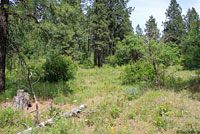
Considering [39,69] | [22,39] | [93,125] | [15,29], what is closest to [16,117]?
[93,125]

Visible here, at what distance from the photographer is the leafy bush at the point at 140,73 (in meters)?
8.48

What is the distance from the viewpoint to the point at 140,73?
8.70 metres

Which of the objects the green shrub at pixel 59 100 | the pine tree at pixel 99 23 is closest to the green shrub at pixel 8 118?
the green shrub at pixel 59 100

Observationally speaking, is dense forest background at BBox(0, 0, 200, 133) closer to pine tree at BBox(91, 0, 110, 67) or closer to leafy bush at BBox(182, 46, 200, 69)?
leafy bush at BBox(182, 46, 200, 69)

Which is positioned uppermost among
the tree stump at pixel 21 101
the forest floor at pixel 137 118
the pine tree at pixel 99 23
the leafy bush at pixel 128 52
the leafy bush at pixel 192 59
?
the pine tree at pixel 99 23

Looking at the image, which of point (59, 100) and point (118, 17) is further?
point (118, 17)

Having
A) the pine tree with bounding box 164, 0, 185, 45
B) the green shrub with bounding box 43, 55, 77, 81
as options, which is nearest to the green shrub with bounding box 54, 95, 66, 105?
the green shrub with bounding box 43, 55, 77, 81

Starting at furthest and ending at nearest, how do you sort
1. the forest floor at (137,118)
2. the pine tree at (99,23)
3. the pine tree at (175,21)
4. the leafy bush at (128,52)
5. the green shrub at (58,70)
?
the pine tree at (175,21), the pine tree at (99,23), the leafy bush at (128,52), the green shrub at (58,70), the forest floor at (137,118)

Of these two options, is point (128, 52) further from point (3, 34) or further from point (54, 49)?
point (3, 34)

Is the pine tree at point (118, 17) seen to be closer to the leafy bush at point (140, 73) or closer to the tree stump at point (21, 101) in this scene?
the leafy bush at point (140, 73)

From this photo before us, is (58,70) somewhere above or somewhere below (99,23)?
below

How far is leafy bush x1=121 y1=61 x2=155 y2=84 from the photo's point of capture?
27.8 feet

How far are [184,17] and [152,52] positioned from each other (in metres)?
33.2

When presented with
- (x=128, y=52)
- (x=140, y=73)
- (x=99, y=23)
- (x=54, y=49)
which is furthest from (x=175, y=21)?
(x=54, y=49)
